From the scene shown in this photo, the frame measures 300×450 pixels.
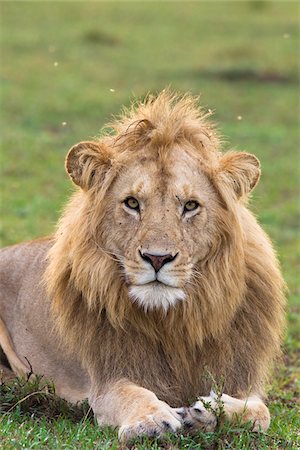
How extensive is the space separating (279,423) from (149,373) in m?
0.67

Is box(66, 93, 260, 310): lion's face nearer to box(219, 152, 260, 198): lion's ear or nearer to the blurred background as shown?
box(219, 152, 260, 198): lion's ear

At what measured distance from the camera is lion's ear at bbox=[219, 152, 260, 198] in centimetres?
442

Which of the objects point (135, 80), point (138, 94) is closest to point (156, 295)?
point (138, 94)

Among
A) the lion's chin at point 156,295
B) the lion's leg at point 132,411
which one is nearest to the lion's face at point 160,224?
the lion's chin at point 156,295

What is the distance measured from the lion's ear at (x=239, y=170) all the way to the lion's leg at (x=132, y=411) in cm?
96

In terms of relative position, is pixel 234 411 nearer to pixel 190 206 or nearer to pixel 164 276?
pixel 164 276

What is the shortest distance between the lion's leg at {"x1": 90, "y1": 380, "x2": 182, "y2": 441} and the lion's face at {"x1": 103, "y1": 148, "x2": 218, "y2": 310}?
382mm

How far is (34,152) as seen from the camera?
1343 centimetres

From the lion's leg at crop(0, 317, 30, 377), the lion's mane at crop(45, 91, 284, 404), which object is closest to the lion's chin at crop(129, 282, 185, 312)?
the lion's mane at crop(45, 91, 284, 404)

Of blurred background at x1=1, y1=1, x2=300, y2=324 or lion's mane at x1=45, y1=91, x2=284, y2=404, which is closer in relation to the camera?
lion's mane at x1=45, y1=91, x2=284, y2=404

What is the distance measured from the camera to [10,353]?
17.9 ft

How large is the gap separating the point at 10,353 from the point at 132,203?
157 centimetres

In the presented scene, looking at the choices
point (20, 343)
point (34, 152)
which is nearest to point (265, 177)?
point (34, 152)

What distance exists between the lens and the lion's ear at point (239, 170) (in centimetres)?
442
